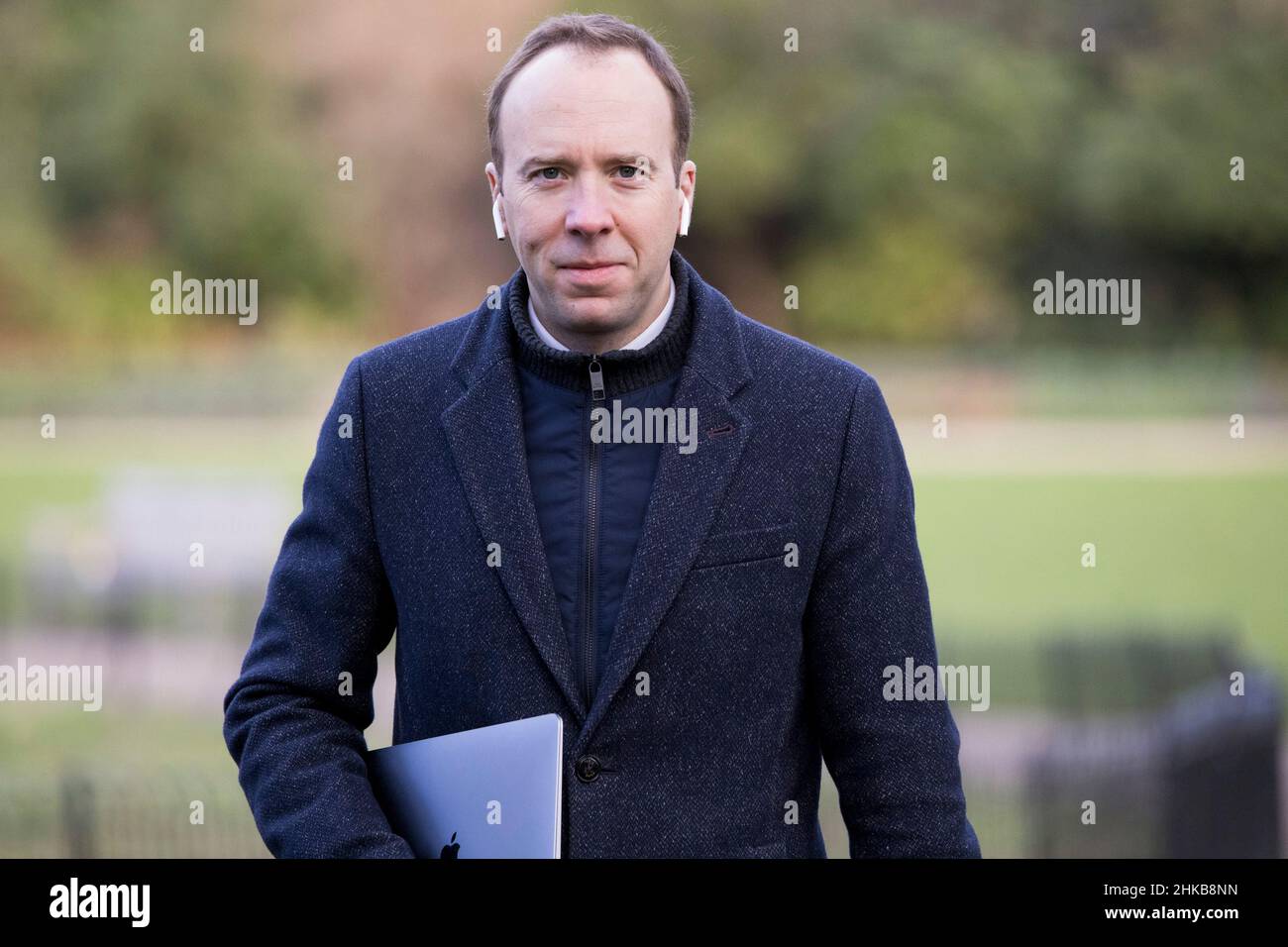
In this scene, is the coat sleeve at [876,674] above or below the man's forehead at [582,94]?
below

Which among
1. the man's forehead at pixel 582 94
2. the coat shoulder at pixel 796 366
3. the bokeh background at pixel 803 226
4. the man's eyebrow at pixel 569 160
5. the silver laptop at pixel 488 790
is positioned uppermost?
the bokeh background at pixel 803 226

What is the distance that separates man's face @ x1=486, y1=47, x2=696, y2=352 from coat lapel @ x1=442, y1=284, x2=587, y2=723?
18 centimetres

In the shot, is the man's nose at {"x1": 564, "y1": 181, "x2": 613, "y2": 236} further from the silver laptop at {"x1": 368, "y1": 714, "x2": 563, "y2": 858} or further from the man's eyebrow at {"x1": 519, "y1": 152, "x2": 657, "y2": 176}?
the silver laptop at {"x1": 368, "y1": 714, "x2": 563, "y2": 858}

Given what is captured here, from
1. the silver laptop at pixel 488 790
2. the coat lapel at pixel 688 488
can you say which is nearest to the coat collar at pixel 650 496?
the coat lapel at pixel 688 488

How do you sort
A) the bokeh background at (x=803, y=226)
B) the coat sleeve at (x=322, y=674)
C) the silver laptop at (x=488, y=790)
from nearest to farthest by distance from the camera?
the silver laptop at (x=488, y=790) → the coat sleeve at (x=322, y=674) → the bokeh background at (x=803, y=226)

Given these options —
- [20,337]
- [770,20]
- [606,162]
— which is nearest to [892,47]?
[770,20]

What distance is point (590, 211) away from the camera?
2396 mm

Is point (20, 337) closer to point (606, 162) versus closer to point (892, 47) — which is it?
point (892, 47)

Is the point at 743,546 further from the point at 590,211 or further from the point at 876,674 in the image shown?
the point at 590,211

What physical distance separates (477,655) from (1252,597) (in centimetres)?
2000

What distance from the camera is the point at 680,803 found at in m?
2.48

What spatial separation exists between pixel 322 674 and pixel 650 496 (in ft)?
1.86

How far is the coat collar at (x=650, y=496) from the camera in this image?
96.5 inches

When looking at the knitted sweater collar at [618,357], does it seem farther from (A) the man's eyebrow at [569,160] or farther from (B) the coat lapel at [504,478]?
(A) the man's eyebrow at [569,160]
